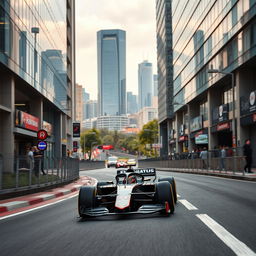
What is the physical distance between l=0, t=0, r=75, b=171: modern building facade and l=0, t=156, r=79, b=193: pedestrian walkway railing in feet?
0.73

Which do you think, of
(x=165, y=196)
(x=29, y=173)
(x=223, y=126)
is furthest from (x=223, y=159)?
(x=165, y=196)

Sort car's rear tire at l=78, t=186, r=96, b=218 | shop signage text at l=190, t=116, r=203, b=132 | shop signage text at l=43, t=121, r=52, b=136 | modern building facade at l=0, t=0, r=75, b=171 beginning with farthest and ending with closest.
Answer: shop signage text at l=190, t=116, r=203, b=132 → shop signage text at l=43, t=121, r=52, b=136 → modern building facade at l=0, t=0, r=75, b=171 → car's rear tire at l=78, t=186, r=96, b=218

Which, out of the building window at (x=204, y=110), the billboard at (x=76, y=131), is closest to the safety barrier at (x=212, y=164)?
the building window at (x=204, y=110)

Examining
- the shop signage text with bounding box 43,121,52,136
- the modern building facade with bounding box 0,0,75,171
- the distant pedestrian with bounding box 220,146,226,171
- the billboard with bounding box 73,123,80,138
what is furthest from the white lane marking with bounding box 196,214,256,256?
the billboard with bounding box 73,123,80,138

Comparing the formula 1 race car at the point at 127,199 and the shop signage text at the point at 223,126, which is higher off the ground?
the shop signage text at the point at 223,126

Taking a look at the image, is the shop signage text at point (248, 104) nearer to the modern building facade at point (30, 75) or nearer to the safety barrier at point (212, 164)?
the safety barrier at point (212, 164)

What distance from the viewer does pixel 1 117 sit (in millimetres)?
28234

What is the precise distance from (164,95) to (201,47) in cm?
3255

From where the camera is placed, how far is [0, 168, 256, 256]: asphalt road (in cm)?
496

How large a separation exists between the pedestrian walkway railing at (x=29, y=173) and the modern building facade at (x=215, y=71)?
1406 centimetres

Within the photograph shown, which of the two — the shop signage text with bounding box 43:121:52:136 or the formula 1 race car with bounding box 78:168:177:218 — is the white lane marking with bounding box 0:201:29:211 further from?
the shop signage text with bounding box 43:121:52:136

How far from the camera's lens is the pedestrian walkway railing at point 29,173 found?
12867 millimetres

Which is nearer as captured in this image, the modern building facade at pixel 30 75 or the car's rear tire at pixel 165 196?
the car's rear tire at pixel 165 196

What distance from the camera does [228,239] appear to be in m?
5.35
